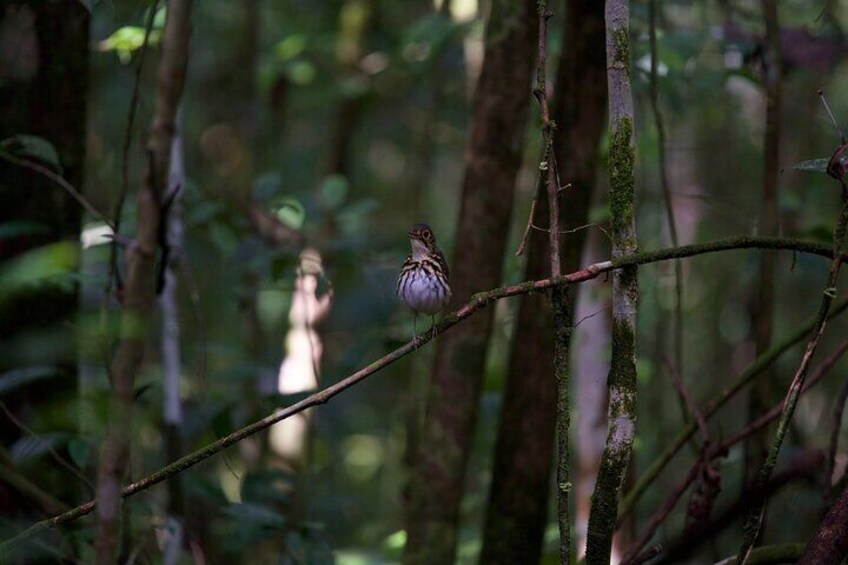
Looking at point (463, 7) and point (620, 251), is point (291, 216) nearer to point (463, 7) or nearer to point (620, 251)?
point (463, 7)

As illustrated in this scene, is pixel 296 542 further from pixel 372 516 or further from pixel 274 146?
pixel 372 516

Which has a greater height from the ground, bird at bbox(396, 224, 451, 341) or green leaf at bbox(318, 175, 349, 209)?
green leaf at bbox(318, 175, 349, 209)

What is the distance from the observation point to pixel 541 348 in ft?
12.7

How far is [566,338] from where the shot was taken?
2461mm

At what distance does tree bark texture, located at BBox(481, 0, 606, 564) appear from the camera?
3.85m

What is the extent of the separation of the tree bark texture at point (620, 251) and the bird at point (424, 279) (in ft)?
4.90

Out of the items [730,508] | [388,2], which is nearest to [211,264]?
[388,2]

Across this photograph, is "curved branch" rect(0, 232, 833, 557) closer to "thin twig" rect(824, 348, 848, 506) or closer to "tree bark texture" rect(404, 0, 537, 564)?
"thin twig" rect(824, 348, 848, 506)

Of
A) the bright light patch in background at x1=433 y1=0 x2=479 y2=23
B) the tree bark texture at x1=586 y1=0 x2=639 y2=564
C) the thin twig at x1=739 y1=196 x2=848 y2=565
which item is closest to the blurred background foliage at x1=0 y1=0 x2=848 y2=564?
the bright light patch in background at x1=433 y1=0 x2=479 y2=23

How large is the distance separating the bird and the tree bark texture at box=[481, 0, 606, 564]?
0.32 m

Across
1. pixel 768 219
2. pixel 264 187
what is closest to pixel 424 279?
pixel 264 187

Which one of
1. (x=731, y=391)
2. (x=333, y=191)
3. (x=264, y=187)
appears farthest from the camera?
(x=333, y=191)

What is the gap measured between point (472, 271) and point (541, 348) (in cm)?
44

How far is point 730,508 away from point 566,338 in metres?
0.71
